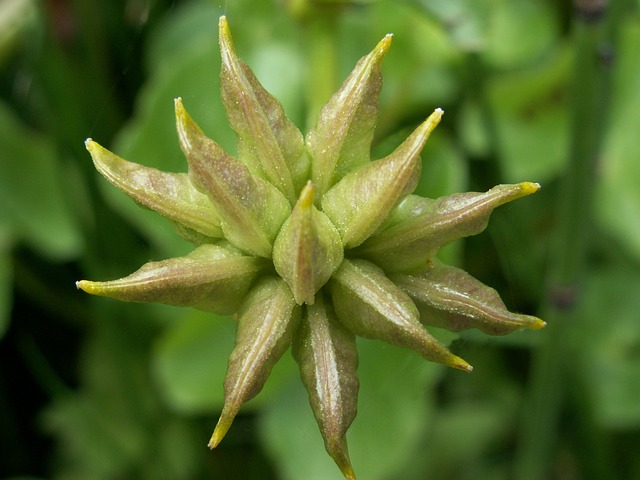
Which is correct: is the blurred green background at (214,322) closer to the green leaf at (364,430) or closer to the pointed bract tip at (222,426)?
the green leaf at (364,430)

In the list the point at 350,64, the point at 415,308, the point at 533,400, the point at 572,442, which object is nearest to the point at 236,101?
the point at 415,308

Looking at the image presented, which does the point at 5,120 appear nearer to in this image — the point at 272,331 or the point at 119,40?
the point at 119,40

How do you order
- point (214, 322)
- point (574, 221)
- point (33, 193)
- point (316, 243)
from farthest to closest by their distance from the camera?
1. point (33, 193)
2. point (214, 322)
3. point (574, 221)
4. point (316, 243)

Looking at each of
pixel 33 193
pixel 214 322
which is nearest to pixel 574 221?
pixel 214 322

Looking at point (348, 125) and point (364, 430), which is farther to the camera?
point (364, 430)

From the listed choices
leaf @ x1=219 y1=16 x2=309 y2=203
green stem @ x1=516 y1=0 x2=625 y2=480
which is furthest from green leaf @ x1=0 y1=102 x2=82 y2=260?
leaf @ x1=219 y1=16 x2=309 y2=203

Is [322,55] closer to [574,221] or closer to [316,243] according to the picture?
[574,221]

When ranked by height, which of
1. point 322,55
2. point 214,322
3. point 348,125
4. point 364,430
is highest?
point 348,125

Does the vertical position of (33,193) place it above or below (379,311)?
below

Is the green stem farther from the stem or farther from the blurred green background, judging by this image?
the stem
